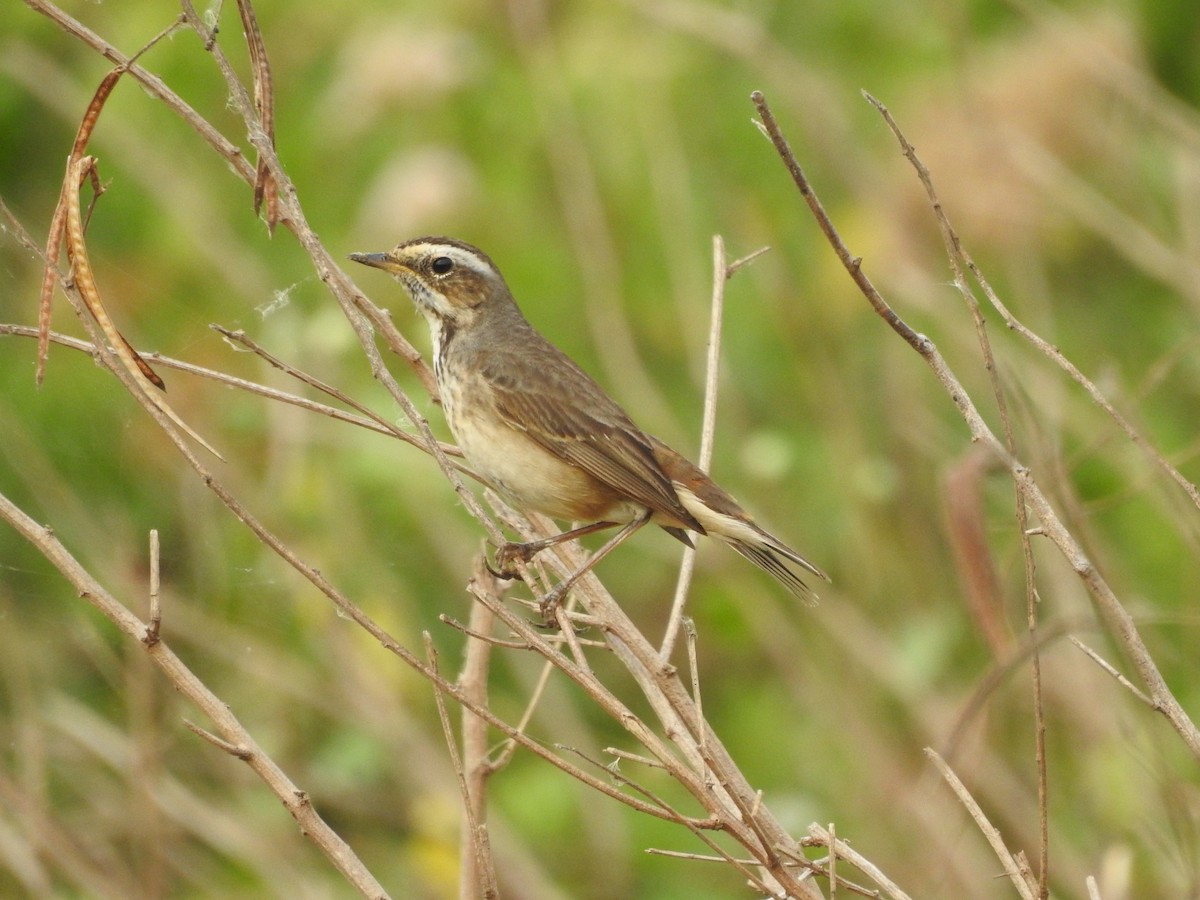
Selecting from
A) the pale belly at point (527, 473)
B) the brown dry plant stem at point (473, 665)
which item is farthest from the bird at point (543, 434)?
the brown dry plant stem at point (473, 665)

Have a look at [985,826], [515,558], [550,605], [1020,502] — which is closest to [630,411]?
[515,558]

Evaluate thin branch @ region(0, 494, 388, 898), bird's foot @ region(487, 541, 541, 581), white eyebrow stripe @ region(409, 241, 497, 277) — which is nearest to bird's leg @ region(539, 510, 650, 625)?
bird's foot @ region(487, 541, 541, 581)

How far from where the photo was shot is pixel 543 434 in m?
4.20

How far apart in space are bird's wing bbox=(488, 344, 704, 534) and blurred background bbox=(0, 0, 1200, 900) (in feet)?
2.54

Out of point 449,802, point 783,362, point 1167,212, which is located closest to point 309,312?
point 783,362

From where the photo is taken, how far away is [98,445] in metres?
4.50

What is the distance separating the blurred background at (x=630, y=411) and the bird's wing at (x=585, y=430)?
775mm

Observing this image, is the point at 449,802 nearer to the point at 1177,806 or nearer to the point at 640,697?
the point at 640,697

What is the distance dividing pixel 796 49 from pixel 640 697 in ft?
11.2

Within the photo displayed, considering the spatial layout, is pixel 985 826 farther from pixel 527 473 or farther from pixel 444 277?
pixel 444 277

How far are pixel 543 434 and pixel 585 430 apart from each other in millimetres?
141

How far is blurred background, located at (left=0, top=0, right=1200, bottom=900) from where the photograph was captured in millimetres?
4910

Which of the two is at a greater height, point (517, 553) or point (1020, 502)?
point (517, 553)

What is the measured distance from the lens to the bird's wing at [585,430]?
412cm
